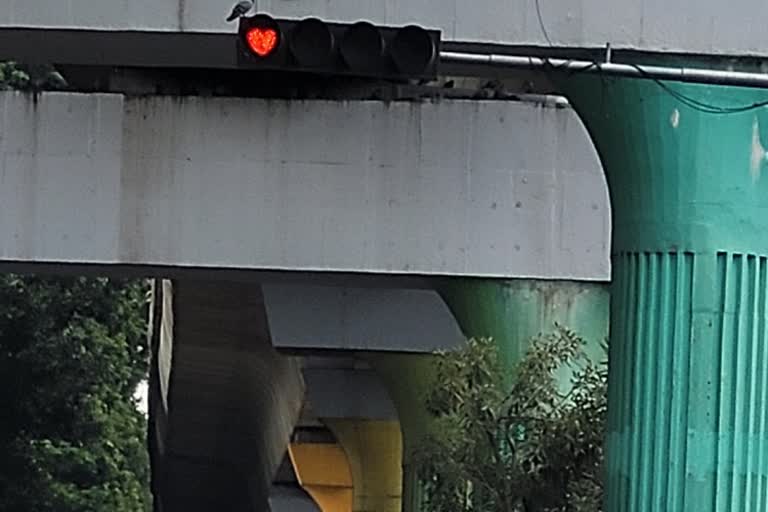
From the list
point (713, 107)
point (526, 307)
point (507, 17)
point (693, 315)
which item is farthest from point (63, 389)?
point (713, 107)

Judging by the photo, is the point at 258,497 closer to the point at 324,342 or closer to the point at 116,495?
the point at 116,495

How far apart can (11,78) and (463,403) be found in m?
22.4

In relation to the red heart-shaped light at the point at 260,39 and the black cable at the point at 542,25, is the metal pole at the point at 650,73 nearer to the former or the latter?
the red heart-shaped light at the point at 260,39

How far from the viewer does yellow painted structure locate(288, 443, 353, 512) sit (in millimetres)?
46438

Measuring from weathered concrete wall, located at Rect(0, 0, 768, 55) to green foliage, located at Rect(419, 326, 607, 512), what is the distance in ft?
8.93

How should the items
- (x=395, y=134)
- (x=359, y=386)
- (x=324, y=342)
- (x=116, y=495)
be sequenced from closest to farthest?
(x=395, y=134), (x=324, y=342), (x=359, y=386), (x=116, y=495)

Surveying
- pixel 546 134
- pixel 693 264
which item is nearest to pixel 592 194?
pixel 546 134

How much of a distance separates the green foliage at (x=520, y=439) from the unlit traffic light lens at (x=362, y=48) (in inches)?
109

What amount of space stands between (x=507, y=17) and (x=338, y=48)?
4357 mm

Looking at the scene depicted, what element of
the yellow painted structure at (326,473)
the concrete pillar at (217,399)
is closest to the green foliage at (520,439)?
the concrete pillar at (217,399)

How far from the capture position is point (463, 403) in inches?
583

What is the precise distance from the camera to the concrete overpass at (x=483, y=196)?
14.8 m

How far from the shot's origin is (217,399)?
38406mm

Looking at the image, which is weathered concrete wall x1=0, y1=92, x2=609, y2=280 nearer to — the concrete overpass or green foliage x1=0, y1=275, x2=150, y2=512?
the concrete overpass
